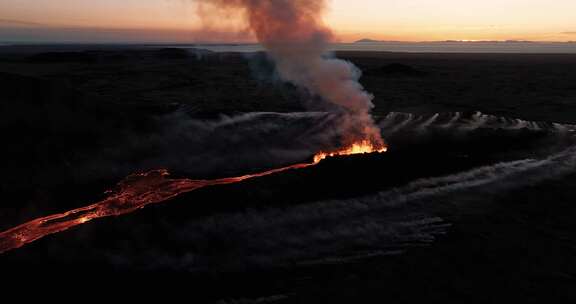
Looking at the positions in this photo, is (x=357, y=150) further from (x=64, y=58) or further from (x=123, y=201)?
(x=64, y=58)

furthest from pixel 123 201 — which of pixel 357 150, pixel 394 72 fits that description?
pixel 394 72

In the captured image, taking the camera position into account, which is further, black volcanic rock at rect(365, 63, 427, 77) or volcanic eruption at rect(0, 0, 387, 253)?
black volcanic rock at rect(365, 63, 427, 77)

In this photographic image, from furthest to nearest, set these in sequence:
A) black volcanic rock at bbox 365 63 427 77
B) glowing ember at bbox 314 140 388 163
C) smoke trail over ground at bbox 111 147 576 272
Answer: black volcanic rock at bbox 365 63 427 77
glowing ember at bbox 314 140 388 163
smoke trail over ground at bbox 111 147 576 272

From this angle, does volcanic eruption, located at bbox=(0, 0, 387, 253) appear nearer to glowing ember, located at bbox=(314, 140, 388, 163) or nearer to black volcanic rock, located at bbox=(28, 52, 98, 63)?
glowing ember, located at bbox=(314, 140, 388, 163)

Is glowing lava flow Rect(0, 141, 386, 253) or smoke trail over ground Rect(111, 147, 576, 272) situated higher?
glowing lava flow Rect(0, 141, 386, 253)

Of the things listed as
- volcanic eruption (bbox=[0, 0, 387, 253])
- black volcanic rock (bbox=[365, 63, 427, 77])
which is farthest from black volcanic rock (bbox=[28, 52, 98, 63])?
volcanic eruption (bbox=[0, 0, 387, 253])

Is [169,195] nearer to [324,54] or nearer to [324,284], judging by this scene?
[324,284]

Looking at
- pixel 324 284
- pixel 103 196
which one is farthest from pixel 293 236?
pixel 103 196
